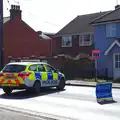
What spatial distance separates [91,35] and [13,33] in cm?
1151

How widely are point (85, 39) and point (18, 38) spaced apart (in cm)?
1030

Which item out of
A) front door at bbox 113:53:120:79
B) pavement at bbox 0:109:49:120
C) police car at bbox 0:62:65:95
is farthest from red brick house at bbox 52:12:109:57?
pavement at bbox 0:109:49:120

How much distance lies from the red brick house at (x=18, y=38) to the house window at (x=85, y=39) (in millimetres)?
9307

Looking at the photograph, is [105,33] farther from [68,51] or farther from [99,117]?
[99,117]

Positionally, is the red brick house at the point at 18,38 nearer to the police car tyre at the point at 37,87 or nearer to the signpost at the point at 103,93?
the police car tyre at the point at 37,87

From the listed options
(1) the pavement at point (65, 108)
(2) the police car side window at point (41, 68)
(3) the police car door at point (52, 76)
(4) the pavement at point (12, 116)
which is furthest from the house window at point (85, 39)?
(4) the pavement at point (12, 116)

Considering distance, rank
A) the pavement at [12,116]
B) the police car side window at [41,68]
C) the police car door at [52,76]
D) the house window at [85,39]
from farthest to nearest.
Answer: the house window at [85,39] < the police car door at [52,76] < the police car side window at [41,68] < the pavement at [12,116]

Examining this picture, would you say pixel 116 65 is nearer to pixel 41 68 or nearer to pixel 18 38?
pixel 41 68

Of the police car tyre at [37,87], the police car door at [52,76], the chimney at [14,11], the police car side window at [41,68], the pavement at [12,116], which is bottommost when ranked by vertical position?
the pavement at [12,116]

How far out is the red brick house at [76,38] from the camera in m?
40.4

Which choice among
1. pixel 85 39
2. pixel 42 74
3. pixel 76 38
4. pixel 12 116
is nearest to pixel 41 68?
pixel 42 74

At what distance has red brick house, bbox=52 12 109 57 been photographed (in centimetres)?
4038

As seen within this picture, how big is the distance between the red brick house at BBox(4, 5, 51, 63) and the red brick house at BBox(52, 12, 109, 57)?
4235 mm

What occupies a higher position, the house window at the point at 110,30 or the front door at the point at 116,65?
the house window at the point at 110,30
